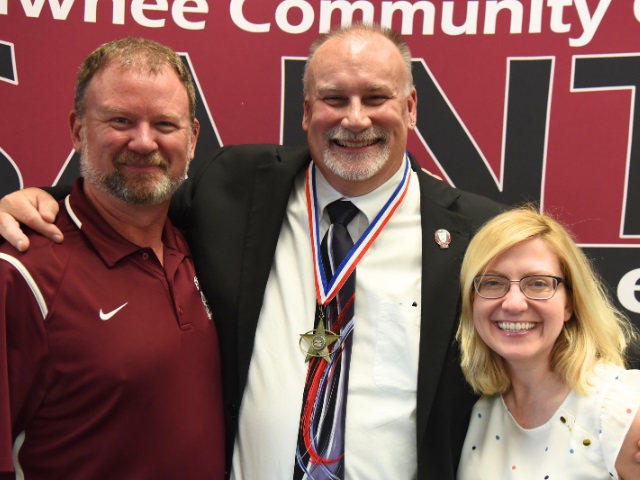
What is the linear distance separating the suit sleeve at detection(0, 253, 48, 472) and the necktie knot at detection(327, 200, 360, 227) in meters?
0.90

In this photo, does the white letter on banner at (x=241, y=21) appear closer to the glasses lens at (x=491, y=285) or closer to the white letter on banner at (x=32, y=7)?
the white letter on banner at (x=32, y=7)

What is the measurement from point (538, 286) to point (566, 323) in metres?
0.17

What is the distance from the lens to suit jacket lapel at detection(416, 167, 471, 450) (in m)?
1.88

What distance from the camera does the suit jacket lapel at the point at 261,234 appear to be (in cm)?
197

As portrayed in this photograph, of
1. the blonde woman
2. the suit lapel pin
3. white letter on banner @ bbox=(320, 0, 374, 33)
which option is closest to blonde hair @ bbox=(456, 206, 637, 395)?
the blonde woman

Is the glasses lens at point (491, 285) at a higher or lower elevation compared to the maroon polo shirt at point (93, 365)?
higher

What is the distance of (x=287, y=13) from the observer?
8.61ft

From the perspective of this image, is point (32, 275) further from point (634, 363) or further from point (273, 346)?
point (634, 363)

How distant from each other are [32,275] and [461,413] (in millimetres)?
1173

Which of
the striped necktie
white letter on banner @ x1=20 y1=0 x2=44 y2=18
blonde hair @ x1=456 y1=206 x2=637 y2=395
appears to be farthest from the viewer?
white letter on banner @ x1=20 y1=0 x2=44 y2=18

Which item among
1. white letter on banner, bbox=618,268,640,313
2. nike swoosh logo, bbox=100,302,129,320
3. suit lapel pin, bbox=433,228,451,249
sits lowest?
white letter on banner, bbox=618,268,640,313

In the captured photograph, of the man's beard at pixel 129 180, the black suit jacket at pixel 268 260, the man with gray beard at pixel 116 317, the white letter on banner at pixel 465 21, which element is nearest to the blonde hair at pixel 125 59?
the man with gray beard at pixel 116 317

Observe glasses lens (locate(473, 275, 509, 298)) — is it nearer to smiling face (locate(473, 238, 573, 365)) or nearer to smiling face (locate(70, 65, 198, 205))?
smiling face (locate(473, 238, 573, 365))

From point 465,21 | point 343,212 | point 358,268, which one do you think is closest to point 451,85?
point 465,21
